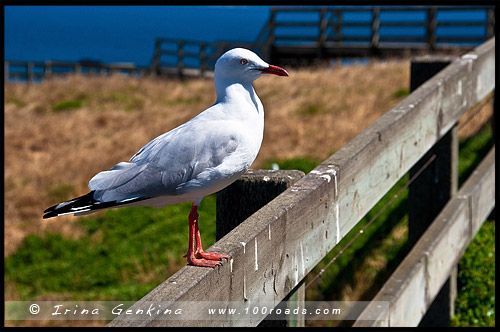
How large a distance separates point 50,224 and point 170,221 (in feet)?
4.57

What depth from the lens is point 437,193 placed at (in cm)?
366

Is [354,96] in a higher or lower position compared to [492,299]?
higher

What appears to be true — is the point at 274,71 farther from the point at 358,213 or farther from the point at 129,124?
the point at 129,124

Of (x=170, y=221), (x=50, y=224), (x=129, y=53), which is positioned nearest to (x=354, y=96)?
(x=170, y=221)

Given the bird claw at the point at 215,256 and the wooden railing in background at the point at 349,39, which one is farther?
the wooden railing in background at the point at 349,39

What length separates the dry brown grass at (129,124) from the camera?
7406mm

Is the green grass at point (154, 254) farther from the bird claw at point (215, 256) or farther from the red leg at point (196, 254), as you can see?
the bird claw at point (215, 256)

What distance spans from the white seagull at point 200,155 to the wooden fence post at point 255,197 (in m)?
0.32

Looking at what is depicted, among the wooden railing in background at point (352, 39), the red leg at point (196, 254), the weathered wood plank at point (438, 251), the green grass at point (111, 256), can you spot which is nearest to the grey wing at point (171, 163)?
the red leg at point (196, 254)

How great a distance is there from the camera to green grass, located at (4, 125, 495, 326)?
4.46 metres

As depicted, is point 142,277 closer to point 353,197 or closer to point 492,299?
point 492,299

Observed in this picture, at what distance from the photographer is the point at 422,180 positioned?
371 centimetres

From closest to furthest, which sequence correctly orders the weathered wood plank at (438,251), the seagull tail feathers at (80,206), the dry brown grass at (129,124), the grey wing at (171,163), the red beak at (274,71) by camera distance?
the seagull tail feathers at (80,206), the grey wing at (171,163), the red beak at (274,71), the weathered wood plank at (438,251), the dry brown grass at (129,124)

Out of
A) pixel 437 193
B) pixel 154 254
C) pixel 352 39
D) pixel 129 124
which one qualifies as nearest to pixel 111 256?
pixel 154 254
